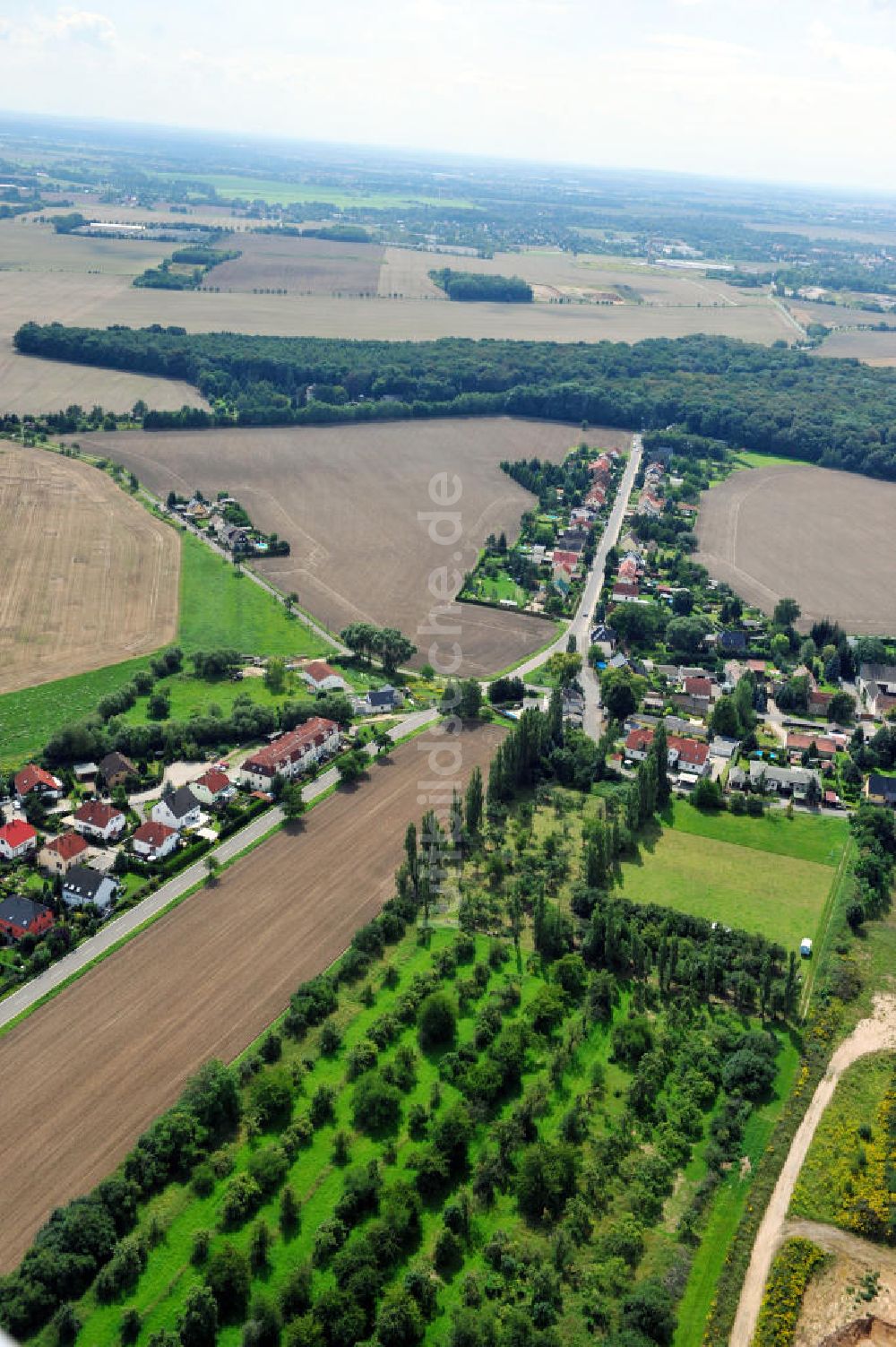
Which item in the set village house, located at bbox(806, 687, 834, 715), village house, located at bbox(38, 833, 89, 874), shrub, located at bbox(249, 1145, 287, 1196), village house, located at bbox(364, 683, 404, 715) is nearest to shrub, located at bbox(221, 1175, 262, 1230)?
shrub, located at bbox(249, 1145, 287, 1196)

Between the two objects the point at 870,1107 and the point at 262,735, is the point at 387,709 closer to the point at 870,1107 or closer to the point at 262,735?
the point at 262,735

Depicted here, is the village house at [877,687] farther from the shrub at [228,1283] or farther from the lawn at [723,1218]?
the shrub at [228,1283]

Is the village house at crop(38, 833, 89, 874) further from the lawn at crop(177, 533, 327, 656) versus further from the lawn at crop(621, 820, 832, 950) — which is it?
the lawn at crop(621, 820, 832, 950)

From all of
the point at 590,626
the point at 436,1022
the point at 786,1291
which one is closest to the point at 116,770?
the point at 436,1022

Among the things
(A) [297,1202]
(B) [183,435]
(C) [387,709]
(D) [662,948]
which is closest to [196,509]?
(B) [183,435]

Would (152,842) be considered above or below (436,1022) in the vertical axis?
below

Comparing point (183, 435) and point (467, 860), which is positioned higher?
point (183, 435)

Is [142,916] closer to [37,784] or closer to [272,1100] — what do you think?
[37,784]
